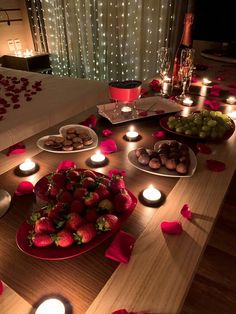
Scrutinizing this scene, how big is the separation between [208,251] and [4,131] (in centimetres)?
142

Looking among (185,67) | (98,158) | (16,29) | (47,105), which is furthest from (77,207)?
(16,29)

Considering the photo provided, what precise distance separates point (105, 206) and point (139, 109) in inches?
32.5

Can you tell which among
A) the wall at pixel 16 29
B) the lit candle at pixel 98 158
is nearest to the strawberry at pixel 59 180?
the lit candle at pixel 98 158

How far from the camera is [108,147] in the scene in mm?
1086

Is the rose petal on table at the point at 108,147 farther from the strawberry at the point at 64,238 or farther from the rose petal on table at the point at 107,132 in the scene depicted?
the strawberry at the point at 64,238

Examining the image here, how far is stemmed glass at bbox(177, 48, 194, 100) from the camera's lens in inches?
59.0

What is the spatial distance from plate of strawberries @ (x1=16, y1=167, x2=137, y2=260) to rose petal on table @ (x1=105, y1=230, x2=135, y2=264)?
0.03m

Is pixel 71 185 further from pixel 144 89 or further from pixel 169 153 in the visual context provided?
pixel 144 89

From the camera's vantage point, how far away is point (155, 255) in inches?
26.1

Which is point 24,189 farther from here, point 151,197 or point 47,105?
point 47,105

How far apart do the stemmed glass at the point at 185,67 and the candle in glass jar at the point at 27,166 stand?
3.28ft

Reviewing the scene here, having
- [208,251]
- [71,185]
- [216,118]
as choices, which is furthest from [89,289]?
[208,251]

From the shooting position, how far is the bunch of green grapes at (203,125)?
1153mm

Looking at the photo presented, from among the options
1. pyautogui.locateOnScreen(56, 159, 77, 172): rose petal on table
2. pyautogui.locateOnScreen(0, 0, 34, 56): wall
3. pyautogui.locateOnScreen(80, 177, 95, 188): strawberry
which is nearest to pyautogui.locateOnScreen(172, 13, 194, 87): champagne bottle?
pyautogui.locateOnScreen(56, 159, 77, 172): rose petal on table
